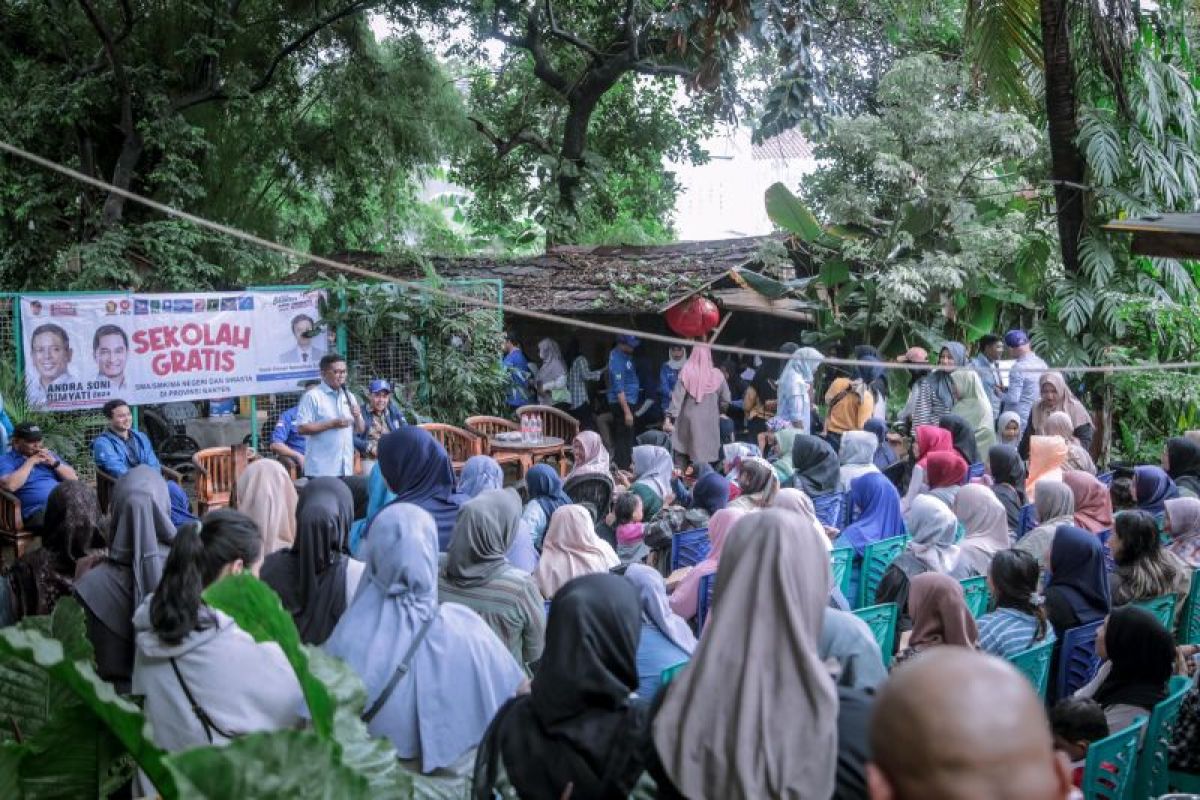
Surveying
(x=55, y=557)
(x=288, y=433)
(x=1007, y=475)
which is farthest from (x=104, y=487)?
(x=1007, y=475)

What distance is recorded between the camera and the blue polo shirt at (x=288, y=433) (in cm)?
813

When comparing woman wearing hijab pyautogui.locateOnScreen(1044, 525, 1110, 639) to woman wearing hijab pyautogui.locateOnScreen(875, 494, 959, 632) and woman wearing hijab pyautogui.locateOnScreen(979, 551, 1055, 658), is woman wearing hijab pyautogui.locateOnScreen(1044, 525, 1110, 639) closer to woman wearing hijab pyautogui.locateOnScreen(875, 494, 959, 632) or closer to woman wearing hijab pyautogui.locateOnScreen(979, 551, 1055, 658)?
woman wearing hijab pyautogui.locateOnScreen(979, 551, 1055, 658)

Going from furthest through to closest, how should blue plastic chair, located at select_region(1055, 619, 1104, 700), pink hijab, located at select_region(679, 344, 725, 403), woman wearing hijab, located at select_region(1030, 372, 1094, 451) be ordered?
pink hijab, located at select_region(679, 344, 725, 403) < woman wearing hijab, located at select_region(1030, 372, 1094, 451) < blue plastic chair, located at select_region(1055, 619, 1104, 700)

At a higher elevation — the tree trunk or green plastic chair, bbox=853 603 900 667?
the tree trunk

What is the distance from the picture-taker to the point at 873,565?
228 inches

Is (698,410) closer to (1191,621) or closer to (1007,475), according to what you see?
(1007,475)

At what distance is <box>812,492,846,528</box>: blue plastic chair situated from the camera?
6934mm

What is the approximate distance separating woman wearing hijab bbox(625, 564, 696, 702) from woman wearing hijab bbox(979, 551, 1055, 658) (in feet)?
3.83

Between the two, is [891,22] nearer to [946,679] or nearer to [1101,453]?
[1101,453]

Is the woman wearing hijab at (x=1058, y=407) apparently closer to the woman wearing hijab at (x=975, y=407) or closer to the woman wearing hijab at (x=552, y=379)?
the woman wearing hijab at (x=975, y=407)

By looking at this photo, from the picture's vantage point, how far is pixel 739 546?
8.23 feet

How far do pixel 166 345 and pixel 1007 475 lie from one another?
20.8 ft

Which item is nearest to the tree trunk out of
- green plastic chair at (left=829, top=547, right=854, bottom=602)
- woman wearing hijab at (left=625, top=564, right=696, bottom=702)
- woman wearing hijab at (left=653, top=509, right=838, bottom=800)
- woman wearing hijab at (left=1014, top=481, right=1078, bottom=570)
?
woman wearing hijab at (left=1014, top=481, right=1078, bottom=570)

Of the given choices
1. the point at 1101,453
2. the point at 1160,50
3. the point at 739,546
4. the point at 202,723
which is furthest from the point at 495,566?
the point at 1160,50
